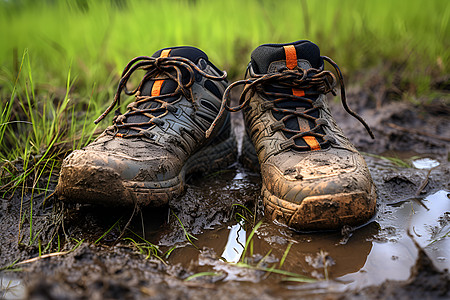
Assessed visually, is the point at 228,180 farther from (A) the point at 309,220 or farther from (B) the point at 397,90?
(B) the point at 397,90

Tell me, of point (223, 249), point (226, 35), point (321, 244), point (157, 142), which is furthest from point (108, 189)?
point (226, 35)

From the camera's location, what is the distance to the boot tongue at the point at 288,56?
157cm

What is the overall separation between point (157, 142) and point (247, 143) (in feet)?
2.13

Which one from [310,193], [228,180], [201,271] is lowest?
[228,180]

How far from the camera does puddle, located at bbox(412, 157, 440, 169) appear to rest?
2039 mm

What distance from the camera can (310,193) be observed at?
122cm

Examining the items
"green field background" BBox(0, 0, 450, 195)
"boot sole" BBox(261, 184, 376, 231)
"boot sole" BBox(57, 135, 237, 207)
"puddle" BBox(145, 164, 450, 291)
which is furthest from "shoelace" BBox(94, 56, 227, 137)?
"green field background" BBox(0, 0, 450, 195)

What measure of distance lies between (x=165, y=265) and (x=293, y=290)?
1.45 feet

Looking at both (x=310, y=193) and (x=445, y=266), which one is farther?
(x=310, y=193)

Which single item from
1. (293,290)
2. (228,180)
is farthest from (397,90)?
(293,290)

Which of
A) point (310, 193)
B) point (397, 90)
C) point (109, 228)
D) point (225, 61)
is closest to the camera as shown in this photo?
point (310, 193)

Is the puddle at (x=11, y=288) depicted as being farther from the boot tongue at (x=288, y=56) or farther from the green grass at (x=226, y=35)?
the green grass at (x=226, y=35)

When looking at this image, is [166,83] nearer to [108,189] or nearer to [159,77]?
Answer: [159,77]

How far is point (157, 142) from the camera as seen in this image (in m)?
1.50
